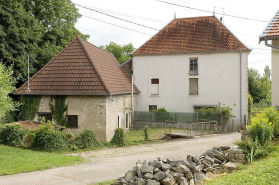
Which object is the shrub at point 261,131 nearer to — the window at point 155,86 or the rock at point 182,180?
the rock at point 182,180

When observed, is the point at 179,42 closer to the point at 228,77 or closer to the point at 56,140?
the point at 228,77

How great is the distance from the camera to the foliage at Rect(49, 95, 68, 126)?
796 inches

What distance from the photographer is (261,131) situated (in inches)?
401

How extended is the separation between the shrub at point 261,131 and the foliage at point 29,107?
15467mm

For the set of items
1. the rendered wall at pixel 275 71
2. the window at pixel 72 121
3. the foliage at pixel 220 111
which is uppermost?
the rendered wall at pixel 275 71

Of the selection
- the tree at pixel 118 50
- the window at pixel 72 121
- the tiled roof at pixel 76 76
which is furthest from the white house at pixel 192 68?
the tree at pixel 118 50

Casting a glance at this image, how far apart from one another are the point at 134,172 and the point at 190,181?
1670 mm

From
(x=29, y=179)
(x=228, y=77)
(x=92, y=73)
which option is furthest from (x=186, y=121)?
(x=29, y=179)

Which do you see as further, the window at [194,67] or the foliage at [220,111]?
the window at [194,67]

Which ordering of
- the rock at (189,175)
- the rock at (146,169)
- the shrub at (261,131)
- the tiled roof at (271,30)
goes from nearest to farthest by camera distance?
the rock at (146,169)
the rock at (189,175)
the shrub at (261,131)
the tiled roof at (271,30)

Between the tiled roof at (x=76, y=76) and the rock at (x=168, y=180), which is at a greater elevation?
the tiled roof at (x=76, y=76)

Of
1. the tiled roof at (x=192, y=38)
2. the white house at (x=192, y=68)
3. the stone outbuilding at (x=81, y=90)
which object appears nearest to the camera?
the stone outbuilding at (x=81, y=90)

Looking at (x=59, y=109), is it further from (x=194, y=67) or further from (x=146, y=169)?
(x=194, y=67)

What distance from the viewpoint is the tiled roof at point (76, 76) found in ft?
65.3
